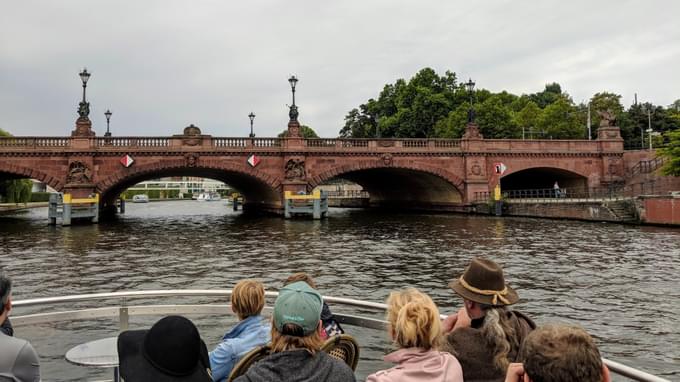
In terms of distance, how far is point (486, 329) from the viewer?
2.97 metres

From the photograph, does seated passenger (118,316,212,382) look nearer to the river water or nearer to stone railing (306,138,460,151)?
the river water

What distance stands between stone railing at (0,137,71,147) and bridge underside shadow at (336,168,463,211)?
21.0 meters

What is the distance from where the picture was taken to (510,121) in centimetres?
6222

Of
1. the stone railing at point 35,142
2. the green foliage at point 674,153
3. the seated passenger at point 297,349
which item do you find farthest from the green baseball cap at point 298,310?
the stone railing at point 35,142

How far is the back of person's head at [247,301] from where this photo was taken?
3.54 meters

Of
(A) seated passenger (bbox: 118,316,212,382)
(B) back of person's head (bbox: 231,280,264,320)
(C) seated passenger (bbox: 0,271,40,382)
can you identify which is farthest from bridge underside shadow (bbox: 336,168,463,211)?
(A) seated passenger (bbox: 118,316,212,382)

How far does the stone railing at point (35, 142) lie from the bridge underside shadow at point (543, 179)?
35275mm

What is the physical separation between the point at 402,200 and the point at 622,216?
86.7ft

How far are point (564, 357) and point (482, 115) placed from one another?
62.1m

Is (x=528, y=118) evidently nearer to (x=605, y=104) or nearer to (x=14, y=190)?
(x=605, y=104)

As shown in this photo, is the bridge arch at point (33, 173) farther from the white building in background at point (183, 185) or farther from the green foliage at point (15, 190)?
the white building in background at point (183, 185)

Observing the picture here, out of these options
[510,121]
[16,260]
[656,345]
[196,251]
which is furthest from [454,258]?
[510,121]

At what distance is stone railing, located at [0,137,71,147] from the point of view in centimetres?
3150

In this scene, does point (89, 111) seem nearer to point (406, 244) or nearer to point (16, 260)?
point (16, 260)
